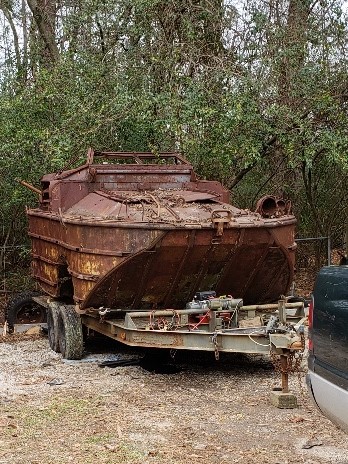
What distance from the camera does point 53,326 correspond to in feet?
35.9

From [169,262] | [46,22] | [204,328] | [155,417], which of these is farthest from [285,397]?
[46,22]

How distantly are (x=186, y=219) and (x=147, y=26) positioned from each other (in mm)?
6628

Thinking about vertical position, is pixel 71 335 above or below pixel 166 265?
below

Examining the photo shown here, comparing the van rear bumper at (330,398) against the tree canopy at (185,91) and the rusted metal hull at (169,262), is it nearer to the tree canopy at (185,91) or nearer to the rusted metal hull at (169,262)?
the rusted metal hull at (169,262)

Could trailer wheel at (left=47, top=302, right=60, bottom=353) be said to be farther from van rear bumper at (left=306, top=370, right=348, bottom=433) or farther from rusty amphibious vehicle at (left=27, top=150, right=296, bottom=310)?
van rear bumper at (left=306, top=370, right=348, bottom=433)

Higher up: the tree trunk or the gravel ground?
the tree trunk

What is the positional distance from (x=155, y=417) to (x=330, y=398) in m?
3.13

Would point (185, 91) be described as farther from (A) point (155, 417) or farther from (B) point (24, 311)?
(A) point (155, 417)

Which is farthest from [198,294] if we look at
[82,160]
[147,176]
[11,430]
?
[82,160]

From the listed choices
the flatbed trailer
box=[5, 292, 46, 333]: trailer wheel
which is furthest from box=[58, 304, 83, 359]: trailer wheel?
box=[5, 292, 46, 333]: trailer wheel

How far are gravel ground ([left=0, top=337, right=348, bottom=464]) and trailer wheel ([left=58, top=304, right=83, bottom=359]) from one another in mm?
180

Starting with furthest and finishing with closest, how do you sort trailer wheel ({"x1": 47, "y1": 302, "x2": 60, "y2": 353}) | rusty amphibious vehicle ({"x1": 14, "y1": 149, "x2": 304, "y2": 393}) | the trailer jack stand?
trailer wheel ({"x1": 47, "y1": 302, "x2": 60, "y2": 353}) → rusty amphibious vehicle ({"x1": 14, "y1": 149, "x2": 304, "y2": 393}) → the trailer jack stand

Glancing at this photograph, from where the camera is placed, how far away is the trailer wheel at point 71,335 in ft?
33.6

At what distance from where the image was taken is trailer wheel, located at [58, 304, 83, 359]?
33.6 ft
